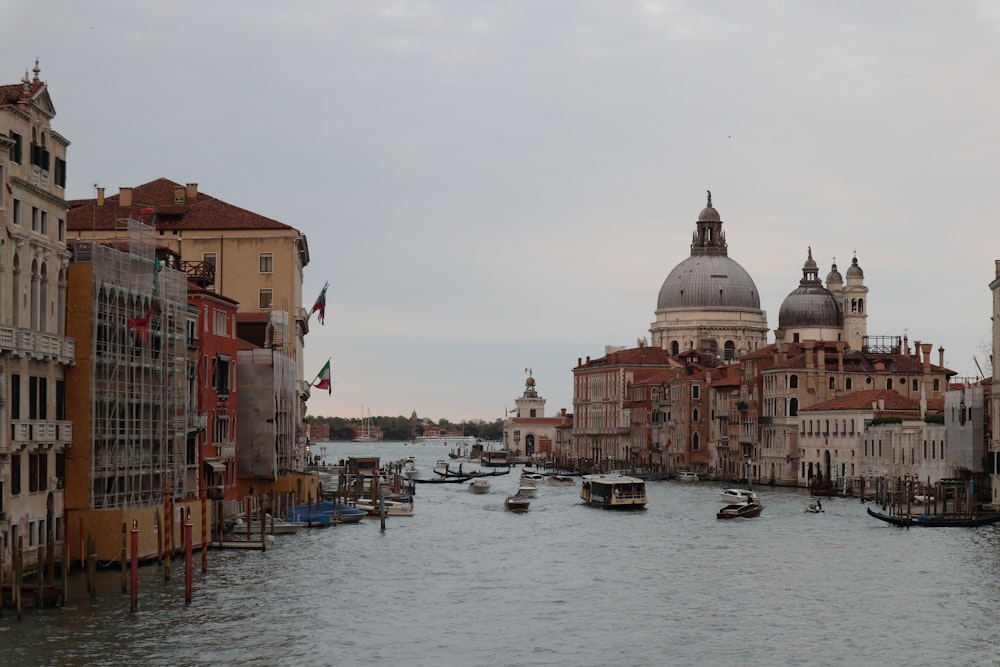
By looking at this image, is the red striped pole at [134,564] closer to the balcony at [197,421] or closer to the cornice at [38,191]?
the cornice at [38,191]

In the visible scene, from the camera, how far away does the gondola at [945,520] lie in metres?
52.5

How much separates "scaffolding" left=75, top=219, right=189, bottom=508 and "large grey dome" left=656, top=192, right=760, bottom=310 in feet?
365

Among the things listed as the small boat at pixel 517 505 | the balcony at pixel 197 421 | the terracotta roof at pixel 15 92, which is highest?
the terracotta roof at pixel 15 92

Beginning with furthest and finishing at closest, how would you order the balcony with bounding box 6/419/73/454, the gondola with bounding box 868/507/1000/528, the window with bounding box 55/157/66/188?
the gondola with bounding box 868/507/1000/528 → the window with bounding box 55/157/66/188 → the balcony with bounding box 6/419/73/454

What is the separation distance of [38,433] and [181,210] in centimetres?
3235

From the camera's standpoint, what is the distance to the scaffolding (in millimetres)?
34562

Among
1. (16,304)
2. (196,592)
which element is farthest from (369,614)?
(16,304)

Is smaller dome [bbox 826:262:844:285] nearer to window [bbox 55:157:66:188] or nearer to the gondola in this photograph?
the gondola

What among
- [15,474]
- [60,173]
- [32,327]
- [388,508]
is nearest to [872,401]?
[388,508]

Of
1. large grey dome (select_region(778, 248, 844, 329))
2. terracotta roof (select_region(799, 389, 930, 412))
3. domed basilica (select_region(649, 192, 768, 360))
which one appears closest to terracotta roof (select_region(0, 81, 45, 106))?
terracotta roof (select_region(799, 389, 930, 412))

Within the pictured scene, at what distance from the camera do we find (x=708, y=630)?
103 ft

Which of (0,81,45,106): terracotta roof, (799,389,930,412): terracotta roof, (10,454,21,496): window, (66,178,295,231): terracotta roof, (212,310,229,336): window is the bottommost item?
(10,454,21,496): window

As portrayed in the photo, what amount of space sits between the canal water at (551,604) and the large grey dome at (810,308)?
74134mm

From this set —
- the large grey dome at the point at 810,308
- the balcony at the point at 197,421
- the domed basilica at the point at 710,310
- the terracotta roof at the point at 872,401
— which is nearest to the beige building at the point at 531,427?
the domed basilica at the point at 710,310
